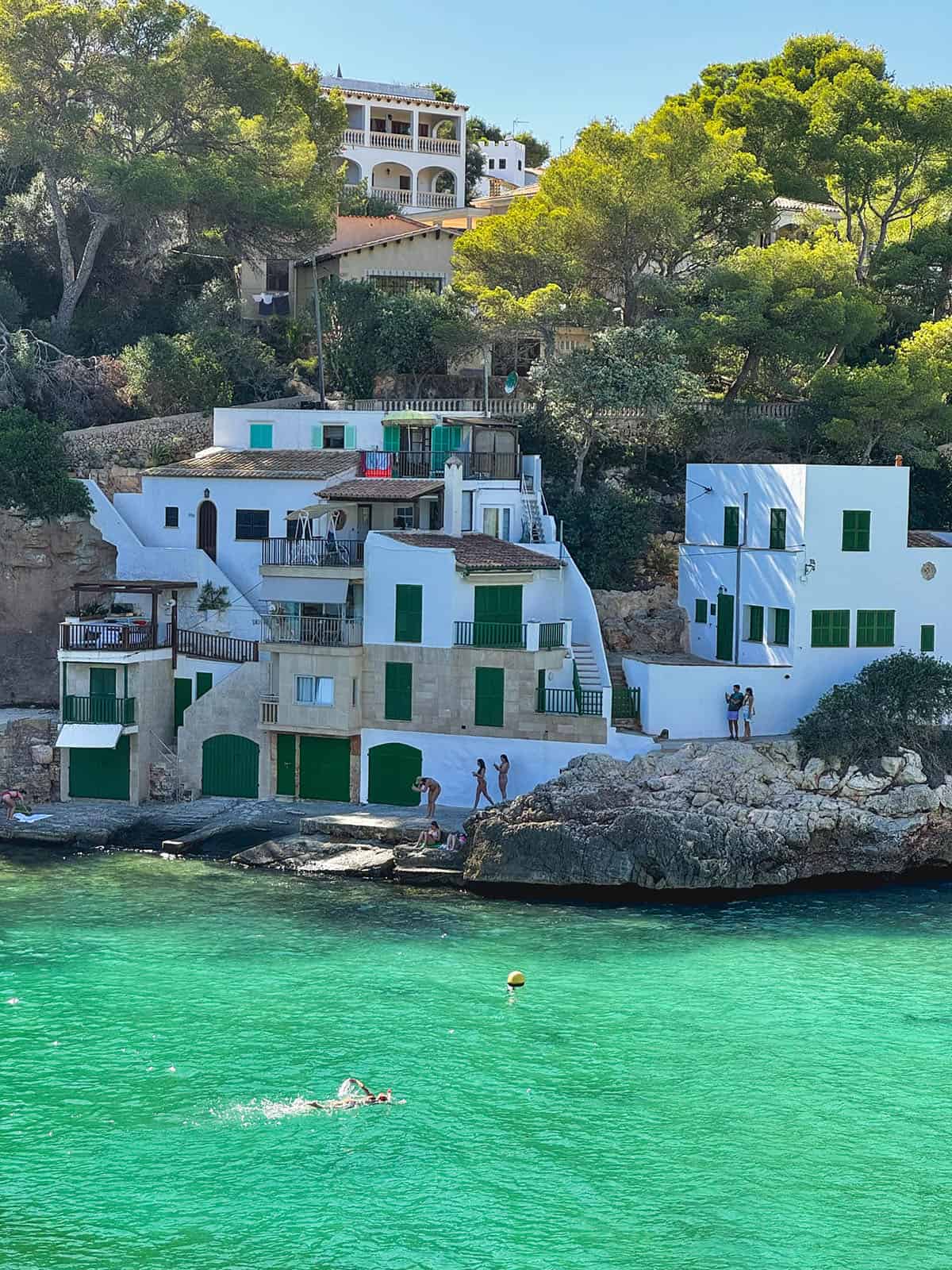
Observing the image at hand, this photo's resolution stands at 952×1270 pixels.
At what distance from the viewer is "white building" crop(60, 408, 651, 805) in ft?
123

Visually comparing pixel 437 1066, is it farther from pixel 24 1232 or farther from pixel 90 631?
pixel 90 631

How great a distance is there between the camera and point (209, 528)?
43438 mm

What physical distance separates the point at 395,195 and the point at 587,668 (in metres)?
43.7

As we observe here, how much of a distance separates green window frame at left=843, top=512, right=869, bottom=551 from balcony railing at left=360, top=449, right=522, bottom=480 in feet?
29.3

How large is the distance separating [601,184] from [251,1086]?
98.0ft

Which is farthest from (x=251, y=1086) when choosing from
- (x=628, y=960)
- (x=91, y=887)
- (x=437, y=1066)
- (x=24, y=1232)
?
(x=91, y=887)

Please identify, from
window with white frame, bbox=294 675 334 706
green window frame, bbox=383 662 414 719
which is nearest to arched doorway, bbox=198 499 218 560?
window with white frame, bbox=294 675 334 706

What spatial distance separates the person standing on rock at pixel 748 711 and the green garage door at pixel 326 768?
8.89 meters

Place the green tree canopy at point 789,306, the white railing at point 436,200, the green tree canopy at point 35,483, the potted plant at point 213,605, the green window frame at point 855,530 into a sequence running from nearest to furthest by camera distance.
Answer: the green window frame at point 855,530 < the potted plant at point 213,605 < the green tree canopy at point 35,483 < the green tree canopy at point 789,306 < the white railing at point 436,200

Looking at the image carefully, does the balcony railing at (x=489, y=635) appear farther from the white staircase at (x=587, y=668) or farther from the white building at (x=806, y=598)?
the white building at (x=806, y=598)

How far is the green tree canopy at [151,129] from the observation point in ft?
165

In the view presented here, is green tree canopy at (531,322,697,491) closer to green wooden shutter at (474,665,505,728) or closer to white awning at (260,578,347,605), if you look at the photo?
white awning at (260,578,347,605)

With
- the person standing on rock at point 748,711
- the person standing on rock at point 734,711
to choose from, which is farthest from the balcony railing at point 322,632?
the person standing on rock at point 748,711

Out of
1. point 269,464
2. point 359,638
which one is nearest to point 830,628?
point 359,638
